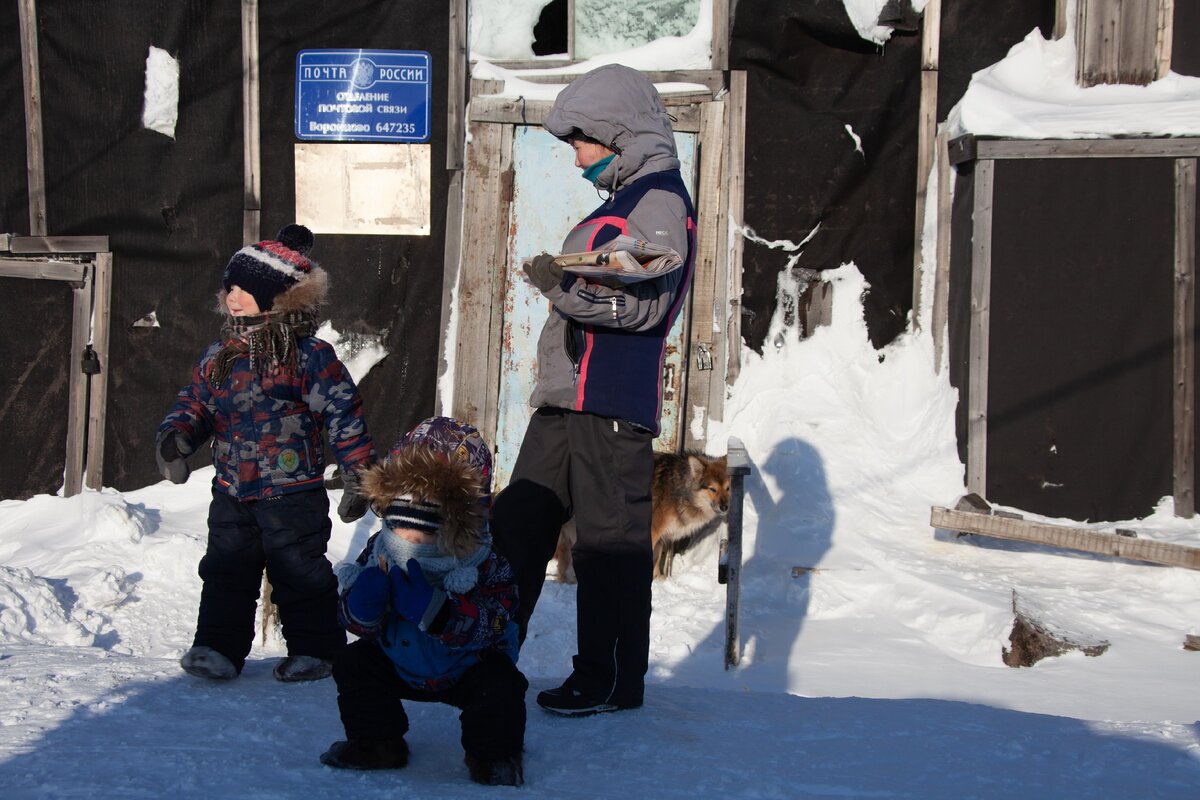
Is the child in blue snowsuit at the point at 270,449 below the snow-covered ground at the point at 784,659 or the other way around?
the other way around

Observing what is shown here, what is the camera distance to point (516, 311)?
6719 millimetres

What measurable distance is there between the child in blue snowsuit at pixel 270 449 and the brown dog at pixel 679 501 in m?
2.47

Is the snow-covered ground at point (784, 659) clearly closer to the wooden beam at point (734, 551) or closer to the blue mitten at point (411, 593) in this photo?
the wooden beam at point (734, 551)

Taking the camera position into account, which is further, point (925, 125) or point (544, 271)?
point (925, 125)

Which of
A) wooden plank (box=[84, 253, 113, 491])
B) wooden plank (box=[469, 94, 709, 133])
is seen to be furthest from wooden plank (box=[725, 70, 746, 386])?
wooden plank (box=[84, 253, 113, 491])

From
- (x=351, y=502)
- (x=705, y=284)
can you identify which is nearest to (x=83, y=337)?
(x=705, y=284)

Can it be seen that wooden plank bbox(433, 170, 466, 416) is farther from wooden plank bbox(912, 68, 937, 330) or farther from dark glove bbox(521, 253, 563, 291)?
dark glove bbox(521, 253, 563, 291)

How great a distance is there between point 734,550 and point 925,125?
140 inches

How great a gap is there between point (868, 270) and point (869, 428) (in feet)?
3.32

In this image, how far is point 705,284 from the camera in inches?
266

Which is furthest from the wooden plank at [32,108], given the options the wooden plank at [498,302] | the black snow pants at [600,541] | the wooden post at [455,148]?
the black snow pants at [600,541]

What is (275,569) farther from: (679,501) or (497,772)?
(679,501)

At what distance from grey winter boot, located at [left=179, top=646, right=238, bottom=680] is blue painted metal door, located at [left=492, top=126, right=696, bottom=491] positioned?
332 cm

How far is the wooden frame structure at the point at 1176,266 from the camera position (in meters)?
6.02
